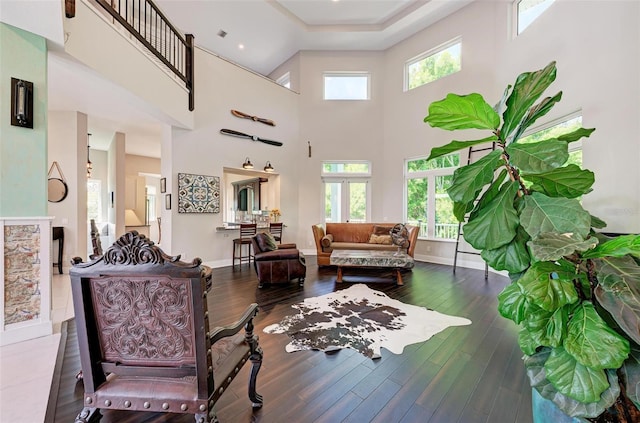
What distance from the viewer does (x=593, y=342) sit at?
0.84 meters

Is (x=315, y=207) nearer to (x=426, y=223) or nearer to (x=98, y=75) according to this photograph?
(x=426, y=223)

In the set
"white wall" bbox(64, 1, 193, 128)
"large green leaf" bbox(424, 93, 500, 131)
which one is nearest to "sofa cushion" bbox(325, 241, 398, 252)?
"white wall" bbox(64, 1, 193, 128)

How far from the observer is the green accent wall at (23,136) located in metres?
2.36

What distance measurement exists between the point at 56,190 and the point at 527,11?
9390 mm

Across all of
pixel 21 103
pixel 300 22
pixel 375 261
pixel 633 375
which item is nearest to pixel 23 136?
pixel 21 103

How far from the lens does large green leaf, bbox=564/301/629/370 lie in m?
0.81

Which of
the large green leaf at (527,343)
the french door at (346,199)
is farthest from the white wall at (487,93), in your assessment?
the large green leaf at (527,343)

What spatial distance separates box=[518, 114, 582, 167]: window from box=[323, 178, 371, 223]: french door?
12.9ft

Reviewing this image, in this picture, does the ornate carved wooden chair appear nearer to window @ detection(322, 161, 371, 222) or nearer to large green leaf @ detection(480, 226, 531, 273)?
large green leaf @ detection(480, 226, 531, 273)

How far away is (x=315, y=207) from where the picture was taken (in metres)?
A: 7.40

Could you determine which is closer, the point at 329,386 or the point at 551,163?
the point at 551,163

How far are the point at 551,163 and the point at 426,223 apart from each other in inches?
231

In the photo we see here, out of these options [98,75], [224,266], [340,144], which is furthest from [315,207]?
[98,75]

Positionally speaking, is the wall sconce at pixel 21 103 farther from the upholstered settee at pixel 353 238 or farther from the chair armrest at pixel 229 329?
the upholstered settee at pixel 353 238
